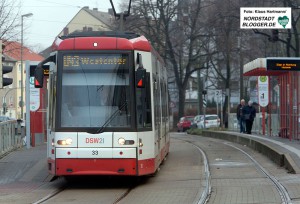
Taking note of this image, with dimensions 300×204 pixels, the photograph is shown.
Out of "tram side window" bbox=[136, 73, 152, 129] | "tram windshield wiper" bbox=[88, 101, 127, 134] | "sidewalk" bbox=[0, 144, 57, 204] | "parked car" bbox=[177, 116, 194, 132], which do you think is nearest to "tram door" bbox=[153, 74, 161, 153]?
"tram side window" bbox=[136, 73, 152, 129]

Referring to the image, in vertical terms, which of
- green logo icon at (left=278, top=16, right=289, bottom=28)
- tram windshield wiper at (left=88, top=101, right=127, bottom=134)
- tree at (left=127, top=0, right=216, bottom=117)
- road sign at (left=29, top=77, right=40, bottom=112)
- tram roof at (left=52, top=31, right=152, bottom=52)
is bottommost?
tram windshield wiper at (left=88, top=101, right=127, bottom=134)

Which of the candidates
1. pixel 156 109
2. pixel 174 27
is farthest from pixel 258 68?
pixel 174 27

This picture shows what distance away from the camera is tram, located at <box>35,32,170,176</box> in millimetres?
13828

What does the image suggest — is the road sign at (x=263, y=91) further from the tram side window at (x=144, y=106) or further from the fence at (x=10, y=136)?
the tram side window at (x=144, y=106)

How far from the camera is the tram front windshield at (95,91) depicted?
13992 millimetres

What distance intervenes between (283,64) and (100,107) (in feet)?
37.8

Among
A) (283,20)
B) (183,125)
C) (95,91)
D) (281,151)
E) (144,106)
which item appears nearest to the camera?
(95,91)

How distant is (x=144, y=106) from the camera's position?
14297 millimetres

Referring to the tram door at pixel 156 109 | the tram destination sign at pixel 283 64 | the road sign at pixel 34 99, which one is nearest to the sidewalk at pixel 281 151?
the tram destination sign at pixel 283 64

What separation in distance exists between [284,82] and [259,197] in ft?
50.3

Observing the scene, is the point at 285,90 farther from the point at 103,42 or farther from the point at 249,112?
the point at 103,42

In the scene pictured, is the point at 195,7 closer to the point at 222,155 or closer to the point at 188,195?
the point at 222,155

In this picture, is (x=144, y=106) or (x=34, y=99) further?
(x=34, y=99)

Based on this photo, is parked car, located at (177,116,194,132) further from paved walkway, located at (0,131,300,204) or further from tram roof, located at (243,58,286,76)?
paved walkway, located at (0,131,300,204)
